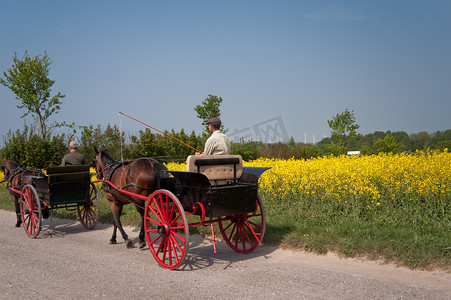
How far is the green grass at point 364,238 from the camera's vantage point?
5.56 meters

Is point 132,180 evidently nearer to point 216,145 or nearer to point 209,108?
point 216,145

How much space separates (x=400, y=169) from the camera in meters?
8.53

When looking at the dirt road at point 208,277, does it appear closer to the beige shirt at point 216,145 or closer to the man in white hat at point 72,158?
the beige shirt at point 216,145

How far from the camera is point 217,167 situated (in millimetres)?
6328

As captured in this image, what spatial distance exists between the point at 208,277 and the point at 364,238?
2.63m

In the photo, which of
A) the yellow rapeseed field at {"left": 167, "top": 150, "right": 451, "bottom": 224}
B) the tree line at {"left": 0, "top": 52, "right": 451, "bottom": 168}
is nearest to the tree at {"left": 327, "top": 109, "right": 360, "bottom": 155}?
the tree line at {"left": 0, "top": 52, "right": 451, "bottom": 168}

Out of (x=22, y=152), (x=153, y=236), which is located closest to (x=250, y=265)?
(x=153, y=236)

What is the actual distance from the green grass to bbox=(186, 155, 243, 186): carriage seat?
164 centimetres

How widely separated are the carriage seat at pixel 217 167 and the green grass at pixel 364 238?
1.64 metres

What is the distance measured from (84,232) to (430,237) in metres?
7.67

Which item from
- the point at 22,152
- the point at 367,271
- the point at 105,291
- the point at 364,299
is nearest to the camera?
the point at 364,299

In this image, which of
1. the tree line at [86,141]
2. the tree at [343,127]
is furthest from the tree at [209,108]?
the tree at [343,127]

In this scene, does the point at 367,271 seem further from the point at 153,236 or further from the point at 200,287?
the point at 153,236

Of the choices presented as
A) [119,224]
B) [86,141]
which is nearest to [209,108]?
[86,141]
